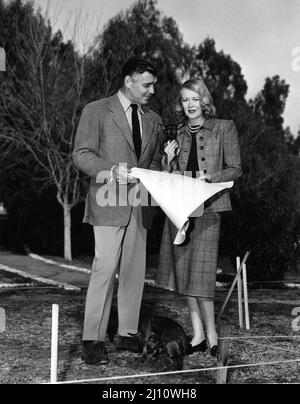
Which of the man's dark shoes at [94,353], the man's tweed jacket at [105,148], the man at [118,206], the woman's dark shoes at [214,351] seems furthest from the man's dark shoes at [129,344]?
the man's tweed jacket at [105,148]

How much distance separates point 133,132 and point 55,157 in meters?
16.2

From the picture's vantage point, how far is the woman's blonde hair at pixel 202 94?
4777 mm

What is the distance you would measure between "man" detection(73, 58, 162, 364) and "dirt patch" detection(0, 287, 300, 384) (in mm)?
203

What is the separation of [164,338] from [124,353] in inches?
20.0

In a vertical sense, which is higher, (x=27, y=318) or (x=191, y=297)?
(x=191, y=297)

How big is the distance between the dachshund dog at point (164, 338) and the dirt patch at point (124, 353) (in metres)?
0.11

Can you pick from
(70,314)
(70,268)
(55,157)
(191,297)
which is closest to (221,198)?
(191,297)

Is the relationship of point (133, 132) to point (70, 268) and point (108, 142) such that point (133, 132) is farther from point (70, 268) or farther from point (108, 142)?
point (70, 268)

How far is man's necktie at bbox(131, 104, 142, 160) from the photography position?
4.89m

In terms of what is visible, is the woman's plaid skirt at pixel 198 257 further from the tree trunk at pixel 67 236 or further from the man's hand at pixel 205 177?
the tree trunk at pixel 67 236

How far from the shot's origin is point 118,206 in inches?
186

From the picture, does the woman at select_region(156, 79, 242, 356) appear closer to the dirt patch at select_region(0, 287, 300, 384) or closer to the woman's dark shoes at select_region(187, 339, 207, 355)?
the woman's dark shoes at select_region(187, 339, 207, 355)

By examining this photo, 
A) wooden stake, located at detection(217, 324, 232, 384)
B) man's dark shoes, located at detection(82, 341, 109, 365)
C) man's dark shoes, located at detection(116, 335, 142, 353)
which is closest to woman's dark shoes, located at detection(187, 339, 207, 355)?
man's dark shoes, located at detection(116, 335, 142, 353)
